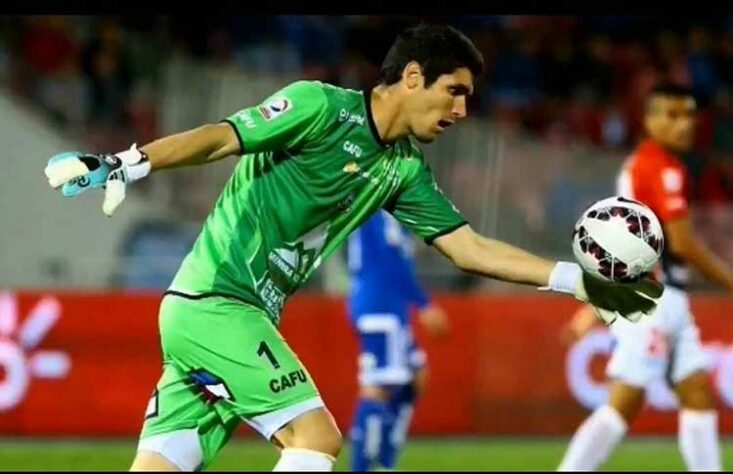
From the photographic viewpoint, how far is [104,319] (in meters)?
13.9

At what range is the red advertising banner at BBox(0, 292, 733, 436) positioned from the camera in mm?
13719

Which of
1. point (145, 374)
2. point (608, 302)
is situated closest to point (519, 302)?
point (145, 374)

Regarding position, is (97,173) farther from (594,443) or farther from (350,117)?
(594,443)

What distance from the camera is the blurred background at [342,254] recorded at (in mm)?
13898

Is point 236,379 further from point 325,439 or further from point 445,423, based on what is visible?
point 445,423

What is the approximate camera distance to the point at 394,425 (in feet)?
35.1

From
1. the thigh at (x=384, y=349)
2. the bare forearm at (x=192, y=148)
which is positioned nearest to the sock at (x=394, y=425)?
the thigh at (x=384, y=349)

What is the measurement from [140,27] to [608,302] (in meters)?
10.7

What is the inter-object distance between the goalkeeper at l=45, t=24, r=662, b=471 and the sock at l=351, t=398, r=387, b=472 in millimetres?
3905

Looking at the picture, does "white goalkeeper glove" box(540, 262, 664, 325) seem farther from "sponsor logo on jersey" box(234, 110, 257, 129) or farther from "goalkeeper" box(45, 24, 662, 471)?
"sponsor logo on jersey" box(234, 110, 257, 129)

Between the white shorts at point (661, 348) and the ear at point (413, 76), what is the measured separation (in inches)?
123

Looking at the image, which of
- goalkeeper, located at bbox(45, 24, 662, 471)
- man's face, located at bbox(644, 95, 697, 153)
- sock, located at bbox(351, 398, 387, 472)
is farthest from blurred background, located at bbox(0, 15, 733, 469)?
goalkeeper, located at bbox(45, 24, 662, 471)

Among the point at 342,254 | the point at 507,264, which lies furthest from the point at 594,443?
the point at 342,254

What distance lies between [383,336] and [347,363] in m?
3.31
